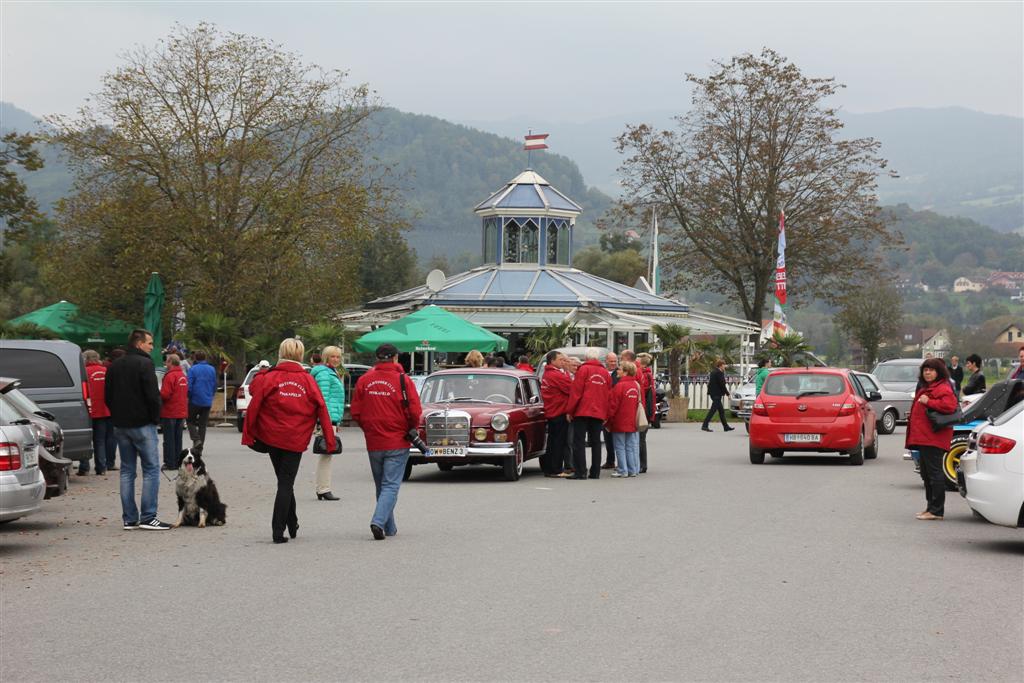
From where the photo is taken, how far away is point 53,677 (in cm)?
704

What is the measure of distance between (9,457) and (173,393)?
28.7 feet

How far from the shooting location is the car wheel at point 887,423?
35156mm

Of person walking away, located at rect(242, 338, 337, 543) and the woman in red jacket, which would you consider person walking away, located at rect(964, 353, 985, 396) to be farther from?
person walking away, located at rect(242, 338, 337, 543)

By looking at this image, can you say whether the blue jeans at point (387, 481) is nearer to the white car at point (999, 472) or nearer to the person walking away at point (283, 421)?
the person walking away at point (283, 421)

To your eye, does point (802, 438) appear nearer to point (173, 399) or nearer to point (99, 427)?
point (173, 399)

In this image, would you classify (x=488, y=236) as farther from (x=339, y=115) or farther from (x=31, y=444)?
(x=31, y=444)

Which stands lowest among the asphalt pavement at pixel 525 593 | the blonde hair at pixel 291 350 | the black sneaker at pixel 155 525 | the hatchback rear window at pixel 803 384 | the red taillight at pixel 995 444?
the asphalt pavement at pixel 525 593

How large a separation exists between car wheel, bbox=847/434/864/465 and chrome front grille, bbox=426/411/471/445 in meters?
7.47

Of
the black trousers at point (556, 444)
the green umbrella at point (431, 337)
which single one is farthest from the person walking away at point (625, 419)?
the green umbrella at point (431, 337)

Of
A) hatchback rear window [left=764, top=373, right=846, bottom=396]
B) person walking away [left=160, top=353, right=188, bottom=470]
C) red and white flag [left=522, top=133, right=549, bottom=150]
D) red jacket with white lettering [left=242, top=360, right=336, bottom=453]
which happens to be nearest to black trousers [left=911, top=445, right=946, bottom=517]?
red jacket with white lettering [left=242, top=360, right=336, bottom=453]

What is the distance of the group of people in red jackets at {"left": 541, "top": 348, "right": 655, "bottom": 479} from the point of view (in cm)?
1995

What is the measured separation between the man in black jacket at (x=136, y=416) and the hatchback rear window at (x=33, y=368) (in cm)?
569

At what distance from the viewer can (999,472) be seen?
11961 millimetres

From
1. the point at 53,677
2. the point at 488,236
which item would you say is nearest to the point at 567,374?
the point at 53,677
